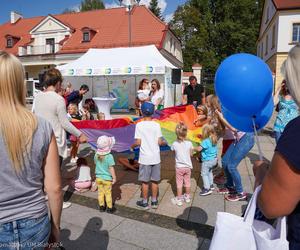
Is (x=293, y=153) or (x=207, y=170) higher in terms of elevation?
(x=293, y=153)

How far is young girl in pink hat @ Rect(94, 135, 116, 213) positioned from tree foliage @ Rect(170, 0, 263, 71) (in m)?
33.1

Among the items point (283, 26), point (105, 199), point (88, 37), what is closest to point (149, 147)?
point (105, 199)

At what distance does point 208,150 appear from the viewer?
4.40 metres

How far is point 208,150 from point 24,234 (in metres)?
3.22

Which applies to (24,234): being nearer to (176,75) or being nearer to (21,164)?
(21,164)

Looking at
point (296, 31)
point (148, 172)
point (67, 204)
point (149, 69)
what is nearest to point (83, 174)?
point (67, 204)

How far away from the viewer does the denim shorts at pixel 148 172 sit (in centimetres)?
393

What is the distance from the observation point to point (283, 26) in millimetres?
Result: 21375

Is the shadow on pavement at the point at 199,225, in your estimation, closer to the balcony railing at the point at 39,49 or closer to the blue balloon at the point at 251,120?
the blue balloon at the point at 251,120

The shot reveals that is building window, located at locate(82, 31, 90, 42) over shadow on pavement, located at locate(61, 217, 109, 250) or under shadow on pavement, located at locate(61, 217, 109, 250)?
over

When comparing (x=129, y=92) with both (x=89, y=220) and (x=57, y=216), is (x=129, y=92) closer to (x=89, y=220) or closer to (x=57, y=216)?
(x=89, y=220)

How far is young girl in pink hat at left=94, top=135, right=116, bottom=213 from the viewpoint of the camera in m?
3.92

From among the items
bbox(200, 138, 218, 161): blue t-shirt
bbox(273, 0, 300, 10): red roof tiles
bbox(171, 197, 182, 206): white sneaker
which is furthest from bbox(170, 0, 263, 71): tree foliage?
bbox(171, 197, 182, 206): white sneaker

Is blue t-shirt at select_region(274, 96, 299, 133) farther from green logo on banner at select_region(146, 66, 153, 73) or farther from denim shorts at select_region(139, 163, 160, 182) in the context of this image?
green logo on banner at select_region(146, 66, 153, 73)
